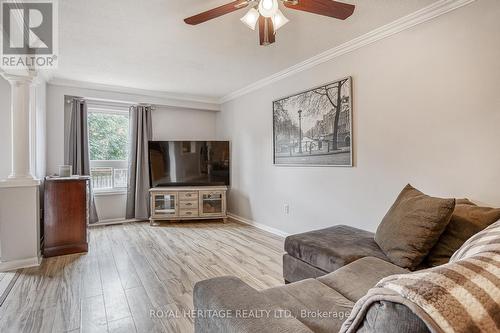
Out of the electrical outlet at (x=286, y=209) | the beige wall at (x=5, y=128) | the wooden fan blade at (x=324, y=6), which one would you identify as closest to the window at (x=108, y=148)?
the beige wall at (x=5, y=128)

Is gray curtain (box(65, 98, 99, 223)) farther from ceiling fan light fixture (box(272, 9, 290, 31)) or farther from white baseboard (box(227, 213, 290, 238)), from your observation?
ceiling fan light fixture (box(272, 9, 290, 31))

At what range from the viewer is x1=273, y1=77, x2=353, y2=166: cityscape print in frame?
9.46 feet

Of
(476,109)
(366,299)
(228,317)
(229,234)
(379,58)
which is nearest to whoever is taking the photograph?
(366,299)

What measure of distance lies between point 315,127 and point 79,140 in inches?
147

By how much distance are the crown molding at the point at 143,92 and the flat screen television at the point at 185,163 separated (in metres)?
0.89

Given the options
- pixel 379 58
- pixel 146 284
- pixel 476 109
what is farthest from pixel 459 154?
pixel 146 284

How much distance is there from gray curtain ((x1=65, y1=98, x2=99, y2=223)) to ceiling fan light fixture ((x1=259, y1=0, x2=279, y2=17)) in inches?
151

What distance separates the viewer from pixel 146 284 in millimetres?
2363

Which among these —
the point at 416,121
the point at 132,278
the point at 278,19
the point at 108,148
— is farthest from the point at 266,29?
the point at 108,148

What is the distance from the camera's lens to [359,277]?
145 cm

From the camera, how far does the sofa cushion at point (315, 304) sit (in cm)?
108

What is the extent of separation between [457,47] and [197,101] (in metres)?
4.15

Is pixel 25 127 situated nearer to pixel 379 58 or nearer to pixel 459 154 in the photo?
pixel 379 58

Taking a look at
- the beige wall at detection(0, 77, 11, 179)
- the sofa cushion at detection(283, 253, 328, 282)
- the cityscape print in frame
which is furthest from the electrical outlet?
the beige wall at detection(0, 77, 11, 179)
